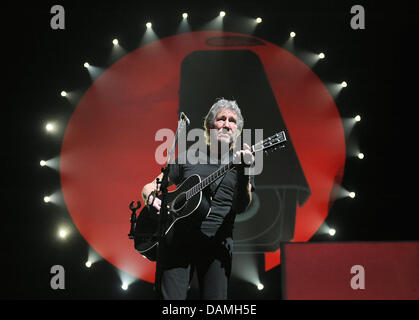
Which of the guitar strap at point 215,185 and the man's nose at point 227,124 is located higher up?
the man's nose at point 227,124

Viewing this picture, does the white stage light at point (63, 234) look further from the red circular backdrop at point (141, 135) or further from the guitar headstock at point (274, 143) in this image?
the guitar headstock at point (274, 143)

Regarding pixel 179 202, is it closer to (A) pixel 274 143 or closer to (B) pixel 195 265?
(B) pixel 195 265

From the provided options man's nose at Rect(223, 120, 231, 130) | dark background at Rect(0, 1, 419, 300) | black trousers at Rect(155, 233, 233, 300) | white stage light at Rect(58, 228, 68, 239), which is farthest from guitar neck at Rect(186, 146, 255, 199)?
white stage light at Rect(58, 228, 68, 239)

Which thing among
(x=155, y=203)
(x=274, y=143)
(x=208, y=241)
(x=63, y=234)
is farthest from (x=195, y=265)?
(x=63, y=234)

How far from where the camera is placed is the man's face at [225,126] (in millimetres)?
2547

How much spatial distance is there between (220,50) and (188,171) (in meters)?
1.98

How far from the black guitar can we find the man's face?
11.9 inches

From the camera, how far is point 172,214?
2316 millimetres

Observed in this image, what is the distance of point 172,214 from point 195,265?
343mm

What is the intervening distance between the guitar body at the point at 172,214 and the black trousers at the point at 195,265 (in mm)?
127

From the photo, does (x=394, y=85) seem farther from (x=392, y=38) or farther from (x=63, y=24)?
(x=63, y=24)

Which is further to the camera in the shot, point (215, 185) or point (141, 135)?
point (141, 135)

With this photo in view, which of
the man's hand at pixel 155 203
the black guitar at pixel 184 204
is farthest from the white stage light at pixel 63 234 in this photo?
the man's hand at pixel 155 203

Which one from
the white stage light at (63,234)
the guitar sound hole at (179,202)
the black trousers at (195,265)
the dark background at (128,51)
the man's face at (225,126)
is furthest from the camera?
the white stage light at (63,234)
